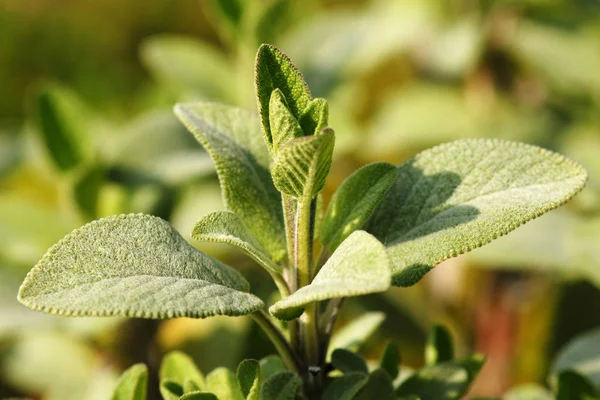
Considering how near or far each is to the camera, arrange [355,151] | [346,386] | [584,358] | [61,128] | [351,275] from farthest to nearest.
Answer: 1. [355,151]
2. [61,128]
3. [584,358]
4. [346,386]
5. [351,275]

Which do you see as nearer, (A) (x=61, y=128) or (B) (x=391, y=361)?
(B) (x=391, y=361)

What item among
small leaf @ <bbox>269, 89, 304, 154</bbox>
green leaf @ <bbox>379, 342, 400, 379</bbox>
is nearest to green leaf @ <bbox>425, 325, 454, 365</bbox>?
green leaf @ <bbox>379, 342, 400, 379</bbox>

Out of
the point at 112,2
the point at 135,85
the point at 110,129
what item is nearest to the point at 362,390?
the point at 110,129

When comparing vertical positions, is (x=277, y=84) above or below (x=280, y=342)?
above

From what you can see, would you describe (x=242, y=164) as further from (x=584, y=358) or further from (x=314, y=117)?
(x=584, y=358)

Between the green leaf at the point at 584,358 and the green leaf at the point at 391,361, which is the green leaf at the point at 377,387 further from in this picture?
the green leaf at the point at 584,358

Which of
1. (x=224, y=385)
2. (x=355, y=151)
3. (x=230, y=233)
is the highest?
(x=355, y=151)

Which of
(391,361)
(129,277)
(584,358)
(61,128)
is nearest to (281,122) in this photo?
(129,277)
